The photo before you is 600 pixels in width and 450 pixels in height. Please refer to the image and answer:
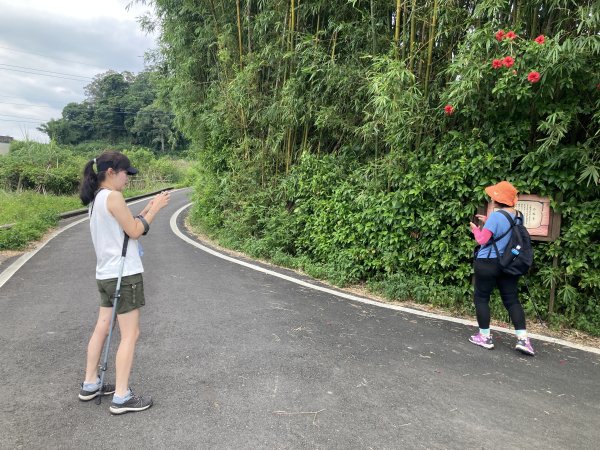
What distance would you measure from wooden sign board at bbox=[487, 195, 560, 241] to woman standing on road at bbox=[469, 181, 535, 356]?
2.44 feet

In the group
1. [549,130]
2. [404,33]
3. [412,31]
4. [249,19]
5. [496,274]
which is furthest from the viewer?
[249,19]

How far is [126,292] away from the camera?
272 centimetres

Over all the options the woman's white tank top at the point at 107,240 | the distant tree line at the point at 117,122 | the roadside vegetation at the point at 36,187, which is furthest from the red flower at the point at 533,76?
the distant tree line at the point at 117,122

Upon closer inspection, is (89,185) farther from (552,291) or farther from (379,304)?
(552,291)

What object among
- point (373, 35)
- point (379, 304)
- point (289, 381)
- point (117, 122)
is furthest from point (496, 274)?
point (117, 122)

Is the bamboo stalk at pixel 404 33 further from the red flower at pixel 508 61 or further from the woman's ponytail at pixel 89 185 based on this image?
the woman's ponytail at pixel 89 185

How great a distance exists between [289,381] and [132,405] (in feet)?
3.64

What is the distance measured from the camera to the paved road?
8.23 ft

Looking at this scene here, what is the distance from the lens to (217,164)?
10367 mm

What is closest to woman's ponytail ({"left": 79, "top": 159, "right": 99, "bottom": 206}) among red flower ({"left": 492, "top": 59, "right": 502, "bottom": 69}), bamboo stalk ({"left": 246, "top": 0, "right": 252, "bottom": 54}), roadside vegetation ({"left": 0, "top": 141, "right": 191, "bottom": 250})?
red flower ({"left": 492, "top": 59, "right": 502, "bottom": 69})

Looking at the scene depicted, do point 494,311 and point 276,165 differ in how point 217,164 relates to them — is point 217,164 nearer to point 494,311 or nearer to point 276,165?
point 276,165

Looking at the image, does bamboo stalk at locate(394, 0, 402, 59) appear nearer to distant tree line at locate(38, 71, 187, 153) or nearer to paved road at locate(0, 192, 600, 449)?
paved road at locate(0, 192, 600, 449)

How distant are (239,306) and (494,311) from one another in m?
2.99

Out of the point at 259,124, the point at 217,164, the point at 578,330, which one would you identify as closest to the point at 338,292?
the point at 578,330
